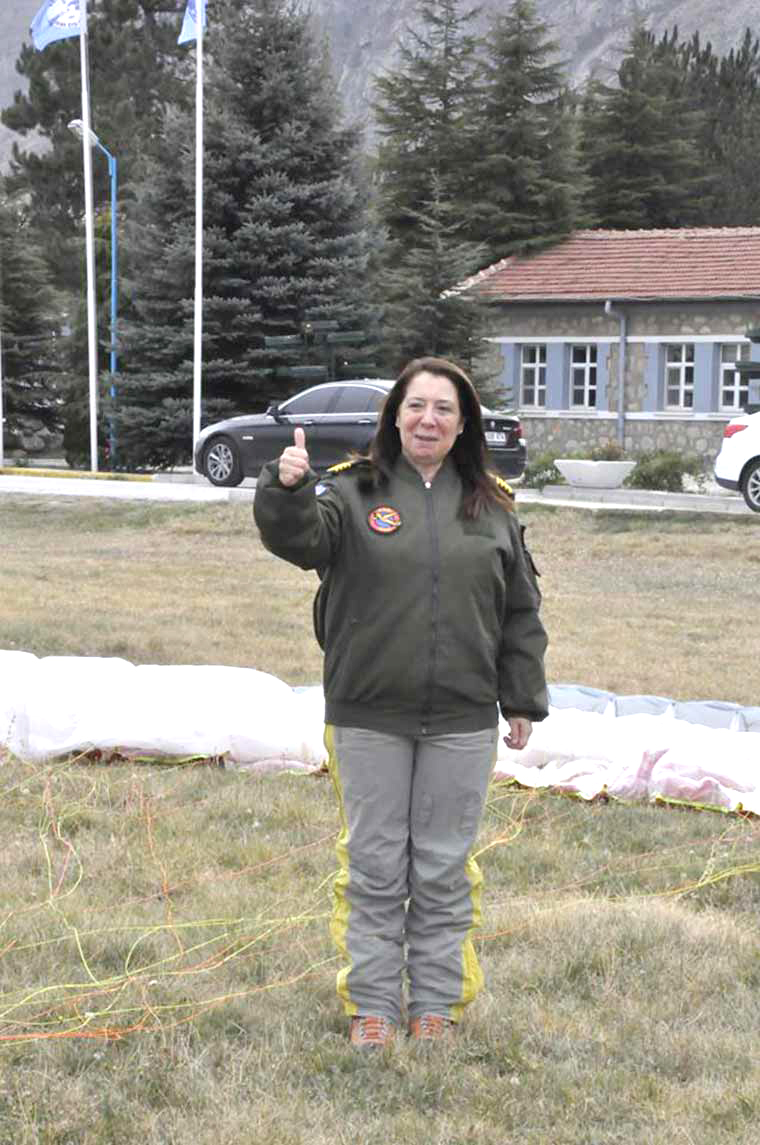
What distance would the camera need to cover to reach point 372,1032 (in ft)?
13.2

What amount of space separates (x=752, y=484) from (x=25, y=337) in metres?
19.3

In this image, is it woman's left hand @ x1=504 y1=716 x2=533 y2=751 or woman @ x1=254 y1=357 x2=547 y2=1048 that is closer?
woman @ x1=254 y1=357 x2=547 y2=1048

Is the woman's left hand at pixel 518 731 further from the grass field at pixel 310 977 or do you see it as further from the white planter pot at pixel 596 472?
the white planter pot at pixel 596 472

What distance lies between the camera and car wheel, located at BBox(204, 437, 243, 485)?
75.6 feet

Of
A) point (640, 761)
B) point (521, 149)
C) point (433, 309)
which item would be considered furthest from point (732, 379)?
point (640, 761)

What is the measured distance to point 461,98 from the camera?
40438mm

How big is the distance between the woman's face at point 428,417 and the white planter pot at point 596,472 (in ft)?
61.2

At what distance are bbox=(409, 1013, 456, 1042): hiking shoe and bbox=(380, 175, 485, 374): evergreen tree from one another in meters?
25.1

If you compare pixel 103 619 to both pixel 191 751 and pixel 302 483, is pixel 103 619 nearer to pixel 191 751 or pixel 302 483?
pixel 191 751

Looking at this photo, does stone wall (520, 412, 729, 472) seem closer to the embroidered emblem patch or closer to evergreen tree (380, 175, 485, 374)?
evergreen tree (380, 175, 485, 374)

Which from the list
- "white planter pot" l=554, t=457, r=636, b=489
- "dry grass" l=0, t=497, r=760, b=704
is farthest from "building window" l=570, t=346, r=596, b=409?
"dry grass" l=0, t=497, r=760, b=704

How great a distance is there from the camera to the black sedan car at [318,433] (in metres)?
21.5

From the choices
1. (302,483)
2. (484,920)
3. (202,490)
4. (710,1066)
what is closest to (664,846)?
(484,920)

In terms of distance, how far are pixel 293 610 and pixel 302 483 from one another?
348 inches
